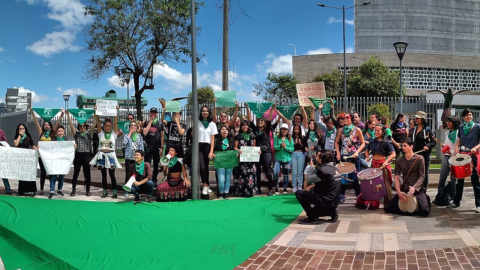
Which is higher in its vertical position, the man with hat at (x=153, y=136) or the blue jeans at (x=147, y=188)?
the man with hat at (x=153, y=136)

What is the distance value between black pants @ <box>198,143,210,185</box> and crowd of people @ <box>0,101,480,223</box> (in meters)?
0.02

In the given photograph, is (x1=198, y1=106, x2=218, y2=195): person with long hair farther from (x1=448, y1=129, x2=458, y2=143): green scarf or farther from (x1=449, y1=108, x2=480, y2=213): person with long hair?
(x1=449, y1=108, x2=480, y2=213): person with long hair

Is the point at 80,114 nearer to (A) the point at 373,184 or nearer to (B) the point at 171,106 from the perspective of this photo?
(B) the point at 171,106

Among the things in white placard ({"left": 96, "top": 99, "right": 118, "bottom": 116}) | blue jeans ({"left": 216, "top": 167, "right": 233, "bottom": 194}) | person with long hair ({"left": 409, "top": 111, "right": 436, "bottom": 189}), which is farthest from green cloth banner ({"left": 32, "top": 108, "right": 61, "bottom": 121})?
person with long hair ({"left": 409, "top": 111, "right": 436, "bottom": 189})

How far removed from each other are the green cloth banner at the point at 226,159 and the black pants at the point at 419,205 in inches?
138

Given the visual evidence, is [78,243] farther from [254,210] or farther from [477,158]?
[477,158]

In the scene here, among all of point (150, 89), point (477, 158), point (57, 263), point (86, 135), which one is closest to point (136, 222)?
point (57, 263)

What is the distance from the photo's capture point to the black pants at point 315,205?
6.58 metres

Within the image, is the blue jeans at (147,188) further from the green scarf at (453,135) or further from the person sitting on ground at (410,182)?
the green scarf at (453,135)

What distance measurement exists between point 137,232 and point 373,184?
168 inches

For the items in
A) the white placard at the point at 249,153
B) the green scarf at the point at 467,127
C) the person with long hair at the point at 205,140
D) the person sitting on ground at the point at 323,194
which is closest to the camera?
the person sitting on ground at the point at 323,194

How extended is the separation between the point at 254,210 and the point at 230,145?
2.23 metres

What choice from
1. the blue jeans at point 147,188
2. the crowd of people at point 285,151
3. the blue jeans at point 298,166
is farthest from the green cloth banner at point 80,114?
the blue jeans at point 298,166

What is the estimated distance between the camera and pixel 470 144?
23.6ft
